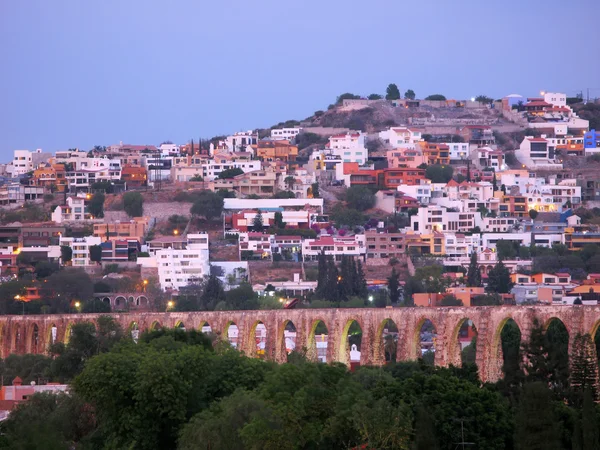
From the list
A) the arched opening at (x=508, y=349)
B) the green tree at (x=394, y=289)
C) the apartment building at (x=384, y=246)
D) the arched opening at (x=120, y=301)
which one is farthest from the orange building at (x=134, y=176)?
the arched opening at (x=508, y=349)

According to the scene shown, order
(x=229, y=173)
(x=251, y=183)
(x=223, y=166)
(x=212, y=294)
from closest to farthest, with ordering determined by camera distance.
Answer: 1. (x=212, y=294)
2. (x=251, y=183)
3. (x=229, y=173)
4. (x=223, y=166)

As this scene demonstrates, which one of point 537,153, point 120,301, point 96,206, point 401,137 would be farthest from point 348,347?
point 401,137

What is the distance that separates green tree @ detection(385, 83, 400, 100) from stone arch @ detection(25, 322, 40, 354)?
83116 millimetres

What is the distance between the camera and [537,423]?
3170cm

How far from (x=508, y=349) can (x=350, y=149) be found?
7691cm

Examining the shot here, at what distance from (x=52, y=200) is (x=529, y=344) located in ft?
253

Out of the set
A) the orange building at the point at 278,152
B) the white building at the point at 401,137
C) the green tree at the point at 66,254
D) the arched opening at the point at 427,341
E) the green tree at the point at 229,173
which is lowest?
the arched opening at the point at 427,341

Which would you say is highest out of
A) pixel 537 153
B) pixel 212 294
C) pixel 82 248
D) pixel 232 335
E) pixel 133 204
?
Result: pixel 537 153

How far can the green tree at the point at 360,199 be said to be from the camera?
110562 millimetres

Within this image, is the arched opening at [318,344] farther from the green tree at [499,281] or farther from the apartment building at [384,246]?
the apartment building at [384,246]

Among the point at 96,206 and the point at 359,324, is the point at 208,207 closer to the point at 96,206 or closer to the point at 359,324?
the point at 96,206

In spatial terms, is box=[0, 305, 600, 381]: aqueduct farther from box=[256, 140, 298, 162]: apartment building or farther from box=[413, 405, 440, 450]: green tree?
box=[256, 140, 298, 162]: apartment building

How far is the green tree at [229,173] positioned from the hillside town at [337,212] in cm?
13

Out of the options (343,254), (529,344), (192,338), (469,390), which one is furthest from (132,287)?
(469,390)
